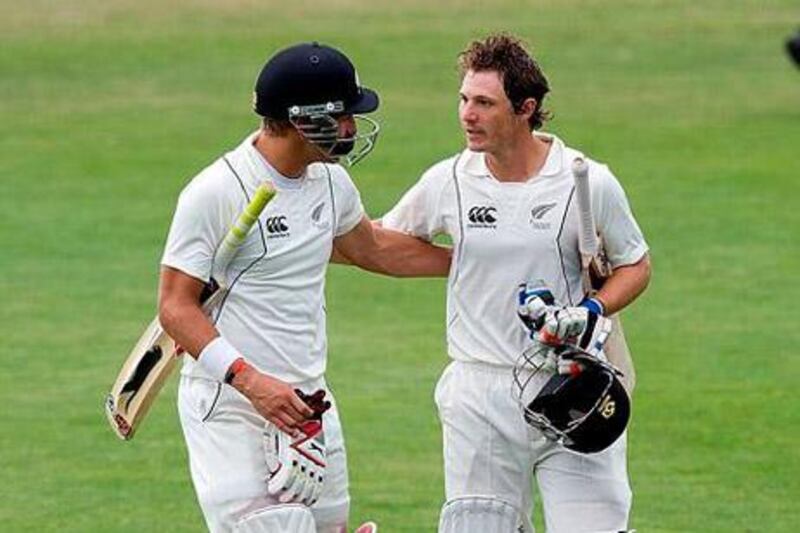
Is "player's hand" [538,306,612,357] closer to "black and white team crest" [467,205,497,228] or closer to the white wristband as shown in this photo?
"black and white team crest" [467,205,497,228]

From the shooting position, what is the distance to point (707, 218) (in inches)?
795

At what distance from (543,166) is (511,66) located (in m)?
0.38

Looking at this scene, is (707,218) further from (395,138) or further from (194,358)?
(194,358)

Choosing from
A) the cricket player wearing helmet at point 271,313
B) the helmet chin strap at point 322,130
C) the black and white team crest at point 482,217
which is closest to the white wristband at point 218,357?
the cricket player wearing helmet at point 271,313

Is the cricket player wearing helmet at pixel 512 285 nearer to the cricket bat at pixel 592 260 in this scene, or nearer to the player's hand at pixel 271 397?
the cricket bat at pixel 592 260

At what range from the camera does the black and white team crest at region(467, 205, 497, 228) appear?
9133mm

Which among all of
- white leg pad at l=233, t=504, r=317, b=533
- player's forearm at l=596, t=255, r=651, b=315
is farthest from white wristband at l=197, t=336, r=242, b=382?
player's forearm at l=596, t=255, r=651, b=315

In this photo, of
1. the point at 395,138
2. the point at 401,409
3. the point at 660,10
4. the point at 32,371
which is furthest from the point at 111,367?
the point at 660,10

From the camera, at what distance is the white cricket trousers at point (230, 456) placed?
28.2ft

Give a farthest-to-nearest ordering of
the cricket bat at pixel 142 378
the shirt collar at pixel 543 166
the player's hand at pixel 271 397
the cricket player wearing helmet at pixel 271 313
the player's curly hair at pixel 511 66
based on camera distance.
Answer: the shirt collar at pixel 543 166 → the player's curly hair at pixel 511 66 → the cricket bat at pixel 142 378 → the cricket player wearing helmet at pixel 271 313 → the player's hand at pixel 271 397

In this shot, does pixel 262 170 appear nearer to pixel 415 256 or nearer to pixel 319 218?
pixel 319 218

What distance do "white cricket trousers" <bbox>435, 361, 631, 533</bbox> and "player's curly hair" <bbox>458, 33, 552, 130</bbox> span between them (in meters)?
0.94

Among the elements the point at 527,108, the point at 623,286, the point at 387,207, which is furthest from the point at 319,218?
the point at 387,207

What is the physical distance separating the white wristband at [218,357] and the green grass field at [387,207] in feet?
11.1
